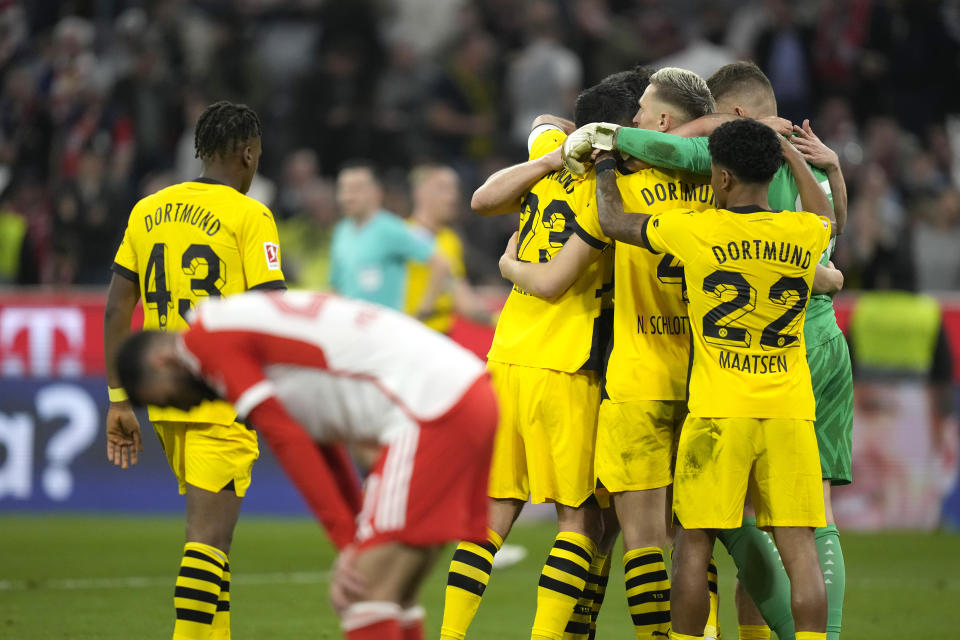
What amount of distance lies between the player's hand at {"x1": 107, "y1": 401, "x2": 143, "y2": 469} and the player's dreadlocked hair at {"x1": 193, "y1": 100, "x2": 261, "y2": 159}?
110cm

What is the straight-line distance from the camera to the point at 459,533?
4.14m

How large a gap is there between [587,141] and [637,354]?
86cm

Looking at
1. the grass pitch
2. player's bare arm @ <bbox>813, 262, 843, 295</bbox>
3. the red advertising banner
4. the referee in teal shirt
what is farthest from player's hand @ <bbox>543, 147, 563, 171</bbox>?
the red advertising banner

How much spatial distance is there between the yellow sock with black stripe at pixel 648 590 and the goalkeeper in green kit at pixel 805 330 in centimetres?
33

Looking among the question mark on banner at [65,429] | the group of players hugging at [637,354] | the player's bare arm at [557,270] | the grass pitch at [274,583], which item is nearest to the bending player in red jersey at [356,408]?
the group of players hugging at [637,354]

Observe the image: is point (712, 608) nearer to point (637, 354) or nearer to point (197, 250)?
point (637, 354)

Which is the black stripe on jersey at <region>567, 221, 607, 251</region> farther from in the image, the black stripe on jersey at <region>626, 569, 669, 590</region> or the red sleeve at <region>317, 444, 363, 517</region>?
the red sleeve at <region>317, 444, 363, 517</region>

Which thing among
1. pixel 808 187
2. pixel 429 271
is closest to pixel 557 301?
pixel 808 187

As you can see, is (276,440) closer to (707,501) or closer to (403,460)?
(403,460)

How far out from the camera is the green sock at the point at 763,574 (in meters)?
5.46

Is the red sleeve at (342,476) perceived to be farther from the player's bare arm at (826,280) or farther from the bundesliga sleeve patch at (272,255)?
the player's bare arm at (826,280)

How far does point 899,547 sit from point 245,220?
725cm

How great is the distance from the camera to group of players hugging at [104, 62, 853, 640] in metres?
5.01

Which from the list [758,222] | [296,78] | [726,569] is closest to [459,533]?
[758,222]
